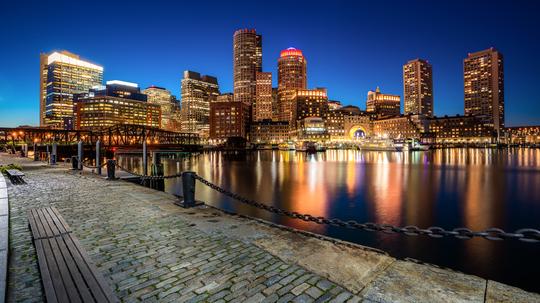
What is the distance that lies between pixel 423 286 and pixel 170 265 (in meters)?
4.66

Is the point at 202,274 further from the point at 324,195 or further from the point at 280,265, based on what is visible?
the point at 324,195

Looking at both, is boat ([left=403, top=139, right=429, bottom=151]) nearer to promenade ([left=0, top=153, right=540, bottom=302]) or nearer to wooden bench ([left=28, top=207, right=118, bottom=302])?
promenade ([left=0, top=153, right=540, bottom=302])

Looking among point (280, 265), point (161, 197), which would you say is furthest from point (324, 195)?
point (280, 265)

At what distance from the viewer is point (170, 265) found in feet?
17.4

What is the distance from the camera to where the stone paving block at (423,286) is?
4.09 meters

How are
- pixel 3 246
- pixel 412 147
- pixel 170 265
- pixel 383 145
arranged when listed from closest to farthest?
Answer: pixel 3 246, pixel 170 265, pixel 412 147, pixel 383 145

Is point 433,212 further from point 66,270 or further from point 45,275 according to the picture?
point 45,275

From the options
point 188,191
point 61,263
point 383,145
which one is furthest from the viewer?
point 383,145

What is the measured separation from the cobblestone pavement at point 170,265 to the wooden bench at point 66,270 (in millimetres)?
282

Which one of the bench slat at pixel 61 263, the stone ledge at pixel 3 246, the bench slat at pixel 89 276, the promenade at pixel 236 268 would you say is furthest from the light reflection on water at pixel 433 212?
the stone ledge at pixel 3 246

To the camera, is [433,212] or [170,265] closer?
[170,265]

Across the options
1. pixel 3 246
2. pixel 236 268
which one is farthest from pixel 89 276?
pixel 236 268

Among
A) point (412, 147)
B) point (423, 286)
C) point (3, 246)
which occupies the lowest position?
point (412, 147)

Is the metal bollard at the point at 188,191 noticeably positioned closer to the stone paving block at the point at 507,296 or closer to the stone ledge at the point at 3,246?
the stone ledge at the point at 3,246
